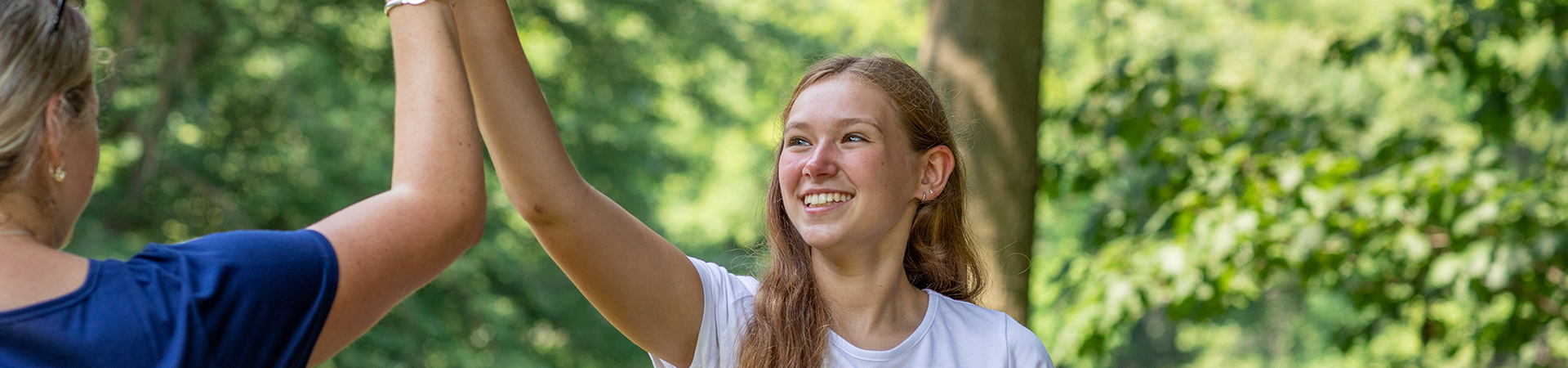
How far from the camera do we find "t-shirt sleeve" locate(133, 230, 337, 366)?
1.18 metres

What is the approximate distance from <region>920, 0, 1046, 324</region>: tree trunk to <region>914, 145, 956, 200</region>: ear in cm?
103

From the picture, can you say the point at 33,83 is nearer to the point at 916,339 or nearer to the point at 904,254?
the point at 916,339

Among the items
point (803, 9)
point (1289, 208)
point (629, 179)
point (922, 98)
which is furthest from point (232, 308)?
point (803, 9)

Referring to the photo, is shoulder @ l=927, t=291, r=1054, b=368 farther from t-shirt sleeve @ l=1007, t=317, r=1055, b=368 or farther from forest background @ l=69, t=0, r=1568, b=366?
forest background @ l=69, t=0, r=1568, b=366

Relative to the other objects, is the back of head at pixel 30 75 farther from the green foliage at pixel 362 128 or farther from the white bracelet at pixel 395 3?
the green foliage at pixel 362 128

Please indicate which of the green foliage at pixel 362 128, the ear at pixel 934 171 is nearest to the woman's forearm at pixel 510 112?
the ear at pixel 934 171

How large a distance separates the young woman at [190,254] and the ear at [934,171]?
3.46 ft

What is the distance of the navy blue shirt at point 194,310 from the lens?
1.11 m

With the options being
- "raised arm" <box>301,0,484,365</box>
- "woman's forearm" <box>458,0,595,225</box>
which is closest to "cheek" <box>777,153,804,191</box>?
"woman's forearm" <box>458,0,595,225</box>

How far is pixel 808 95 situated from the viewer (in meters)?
2.09

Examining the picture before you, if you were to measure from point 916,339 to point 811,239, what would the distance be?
26cm

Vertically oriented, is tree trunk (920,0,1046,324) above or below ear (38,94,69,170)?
below

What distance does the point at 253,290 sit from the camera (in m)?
1.19

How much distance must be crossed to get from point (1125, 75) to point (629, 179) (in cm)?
548
